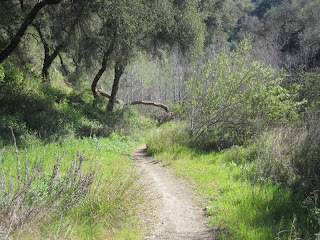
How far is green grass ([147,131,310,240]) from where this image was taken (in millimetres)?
3791

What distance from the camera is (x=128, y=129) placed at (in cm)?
1564

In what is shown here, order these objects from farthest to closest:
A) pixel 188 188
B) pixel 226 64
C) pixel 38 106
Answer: pixel 38 106
pixel 226 64
pixel 188 188

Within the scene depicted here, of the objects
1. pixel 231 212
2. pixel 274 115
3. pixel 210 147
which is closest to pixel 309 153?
pixel 231 212

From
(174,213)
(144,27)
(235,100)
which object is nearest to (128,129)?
(144,27)

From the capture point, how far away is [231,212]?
4.56 metres

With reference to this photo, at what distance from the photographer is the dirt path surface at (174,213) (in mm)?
4289

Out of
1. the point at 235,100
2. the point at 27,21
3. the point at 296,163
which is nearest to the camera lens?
the point at 296,163

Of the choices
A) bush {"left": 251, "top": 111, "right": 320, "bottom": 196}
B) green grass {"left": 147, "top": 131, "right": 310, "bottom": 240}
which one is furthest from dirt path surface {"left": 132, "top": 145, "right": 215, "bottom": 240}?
bush {"left": 251, "top": 111, "right": 320, "bottom": 196}

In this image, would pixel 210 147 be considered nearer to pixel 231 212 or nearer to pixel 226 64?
pixel 226 64

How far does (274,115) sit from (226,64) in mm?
2474

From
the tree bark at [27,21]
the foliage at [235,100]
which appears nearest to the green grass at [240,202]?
the foliage at [235,100]

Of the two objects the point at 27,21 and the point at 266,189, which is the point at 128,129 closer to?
the point at 27,21

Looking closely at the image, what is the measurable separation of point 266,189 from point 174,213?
182 cm

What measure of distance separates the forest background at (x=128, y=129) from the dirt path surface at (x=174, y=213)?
12.4 inches
